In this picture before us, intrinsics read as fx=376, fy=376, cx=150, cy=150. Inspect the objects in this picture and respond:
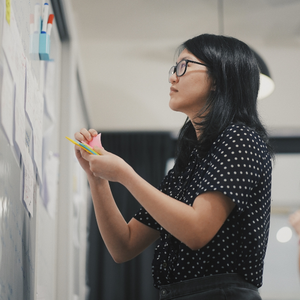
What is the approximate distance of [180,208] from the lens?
30.5 inches

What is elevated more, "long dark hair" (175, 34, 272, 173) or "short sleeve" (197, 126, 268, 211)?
"long dark hair" (175, 34, 272, 173)

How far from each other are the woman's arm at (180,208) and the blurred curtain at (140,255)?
7.45 feet

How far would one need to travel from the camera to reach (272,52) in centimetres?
322

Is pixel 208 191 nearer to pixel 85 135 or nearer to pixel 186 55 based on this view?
pixel 85 135

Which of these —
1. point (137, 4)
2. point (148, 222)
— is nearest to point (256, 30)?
point (137, 4)

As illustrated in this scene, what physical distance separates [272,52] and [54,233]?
250 centimetres

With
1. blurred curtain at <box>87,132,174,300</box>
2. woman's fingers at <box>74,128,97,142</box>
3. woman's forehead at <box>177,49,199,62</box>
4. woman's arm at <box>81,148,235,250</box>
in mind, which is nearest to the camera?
Answer: woman's arm at <box>81,148,235,250</box>

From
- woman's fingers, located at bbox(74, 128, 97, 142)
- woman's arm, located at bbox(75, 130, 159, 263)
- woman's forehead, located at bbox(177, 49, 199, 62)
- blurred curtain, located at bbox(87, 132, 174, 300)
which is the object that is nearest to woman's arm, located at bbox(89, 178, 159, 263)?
woman's arm, located at bbox(75, 130, 159, 263)

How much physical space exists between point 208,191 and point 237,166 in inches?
3.4

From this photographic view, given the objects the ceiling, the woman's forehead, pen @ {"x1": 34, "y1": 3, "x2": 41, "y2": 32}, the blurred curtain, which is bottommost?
the blurred curtain

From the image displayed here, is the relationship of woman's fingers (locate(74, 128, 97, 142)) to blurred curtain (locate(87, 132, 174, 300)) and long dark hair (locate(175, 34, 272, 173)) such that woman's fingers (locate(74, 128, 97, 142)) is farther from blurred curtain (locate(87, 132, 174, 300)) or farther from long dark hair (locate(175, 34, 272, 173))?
blurred curtain (locate(87, 132, 174, 300))

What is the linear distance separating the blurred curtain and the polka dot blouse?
2.16 metres

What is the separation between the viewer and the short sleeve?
2.62 ft

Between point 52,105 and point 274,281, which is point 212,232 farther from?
point 274,281
